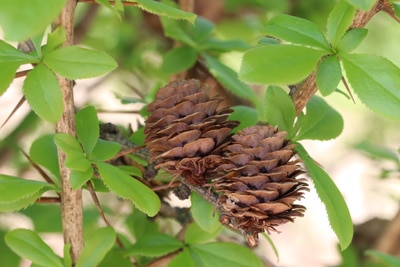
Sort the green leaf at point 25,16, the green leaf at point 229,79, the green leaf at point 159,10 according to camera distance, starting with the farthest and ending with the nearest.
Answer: the green leaf at point 229,79 → the green leaf at point 159,10 → the green leaf at point 25,16

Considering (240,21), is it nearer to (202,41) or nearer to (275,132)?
(202,41)

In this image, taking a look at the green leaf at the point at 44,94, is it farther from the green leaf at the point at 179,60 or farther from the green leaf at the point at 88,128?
the green leaf at the point at 179,60

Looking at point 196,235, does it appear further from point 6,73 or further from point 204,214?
point 6,73

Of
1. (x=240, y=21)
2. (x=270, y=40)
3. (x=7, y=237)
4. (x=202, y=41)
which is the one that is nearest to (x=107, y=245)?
(x=7, y=237)

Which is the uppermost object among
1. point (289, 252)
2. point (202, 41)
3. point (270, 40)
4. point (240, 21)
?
point (270, 40)

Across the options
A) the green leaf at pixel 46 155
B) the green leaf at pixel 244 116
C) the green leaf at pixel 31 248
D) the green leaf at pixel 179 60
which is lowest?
the green leaf at pixel 31 248

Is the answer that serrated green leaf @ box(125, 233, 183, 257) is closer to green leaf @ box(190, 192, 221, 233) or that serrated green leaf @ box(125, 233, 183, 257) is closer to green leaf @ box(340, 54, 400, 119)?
green leaf @ box(190, 192, 221, 233)

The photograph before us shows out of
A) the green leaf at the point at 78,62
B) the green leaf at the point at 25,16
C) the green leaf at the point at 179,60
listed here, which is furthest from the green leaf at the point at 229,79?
the green leaf at the point at 25,16
